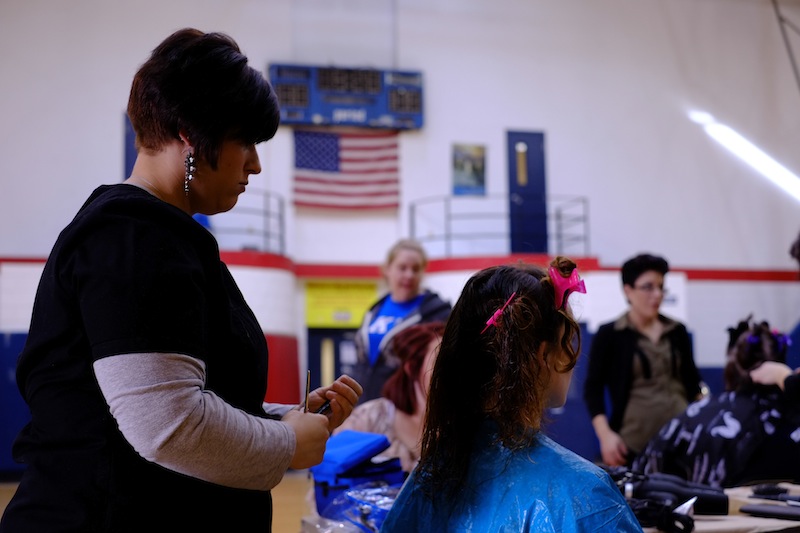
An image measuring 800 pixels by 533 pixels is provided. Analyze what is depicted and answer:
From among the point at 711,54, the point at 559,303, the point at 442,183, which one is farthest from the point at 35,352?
the point at 711,54

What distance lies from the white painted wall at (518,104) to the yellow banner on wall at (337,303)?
0.43m

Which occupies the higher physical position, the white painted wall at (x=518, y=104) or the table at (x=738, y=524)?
the white painted wall at (x=518, y=104)

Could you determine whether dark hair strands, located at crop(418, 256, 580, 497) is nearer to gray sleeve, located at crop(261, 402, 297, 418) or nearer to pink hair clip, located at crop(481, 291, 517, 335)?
pink hair clip, located at crop(481, 291, 517, 335)

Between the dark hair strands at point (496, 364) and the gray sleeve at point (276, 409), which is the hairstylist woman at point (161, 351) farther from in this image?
the dark hair strands at point (496, 364)

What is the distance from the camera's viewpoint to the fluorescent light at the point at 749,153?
44.2ft

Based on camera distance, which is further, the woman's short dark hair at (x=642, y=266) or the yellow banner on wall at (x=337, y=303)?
the yellow banner on wall at (x=337, y=303)

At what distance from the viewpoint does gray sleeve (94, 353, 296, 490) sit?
1077 mm

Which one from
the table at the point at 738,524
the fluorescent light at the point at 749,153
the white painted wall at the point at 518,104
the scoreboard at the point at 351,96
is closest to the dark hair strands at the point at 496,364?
the table at the point at 738,524

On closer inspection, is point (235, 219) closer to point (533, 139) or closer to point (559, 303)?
point (533, 139)

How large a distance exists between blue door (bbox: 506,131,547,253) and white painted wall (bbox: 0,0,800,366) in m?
0.19

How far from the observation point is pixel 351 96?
12.0 metres

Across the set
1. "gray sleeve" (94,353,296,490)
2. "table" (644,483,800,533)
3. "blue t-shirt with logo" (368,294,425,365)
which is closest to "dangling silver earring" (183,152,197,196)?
"gray sleeve" (94,353,296,490)

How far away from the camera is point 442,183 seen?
12.3 meters

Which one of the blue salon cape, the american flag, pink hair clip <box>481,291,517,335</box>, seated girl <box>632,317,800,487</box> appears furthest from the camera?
the american flag
